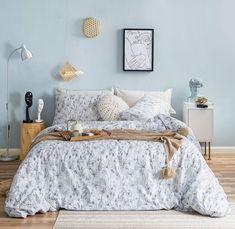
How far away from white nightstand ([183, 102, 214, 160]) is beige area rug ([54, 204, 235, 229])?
205cm

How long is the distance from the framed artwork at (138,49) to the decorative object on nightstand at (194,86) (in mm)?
575

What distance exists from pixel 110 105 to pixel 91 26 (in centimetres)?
120

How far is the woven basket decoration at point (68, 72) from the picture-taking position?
19.3 feet

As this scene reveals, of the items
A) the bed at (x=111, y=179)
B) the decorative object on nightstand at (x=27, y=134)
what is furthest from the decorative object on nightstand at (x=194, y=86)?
the bed at (x=111, y=179)

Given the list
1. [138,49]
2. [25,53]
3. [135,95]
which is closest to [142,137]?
[135,95]

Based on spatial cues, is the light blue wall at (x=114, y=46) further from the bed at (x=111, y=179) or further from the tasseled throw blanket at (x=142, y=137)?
the bed at (x=111, y=179)

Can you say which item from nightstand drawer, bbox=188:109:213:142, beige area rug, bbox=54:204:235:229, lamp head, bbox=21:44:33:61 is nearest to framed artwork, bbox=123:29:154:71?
nightstand drawer, bbox=188:109:213:142

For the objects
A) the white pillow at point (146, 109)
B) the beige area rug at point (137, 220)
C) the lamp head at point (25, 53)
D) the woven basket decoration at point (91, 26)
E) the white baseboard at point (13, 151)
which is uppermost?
the woven basket decoration at point (91, 26)

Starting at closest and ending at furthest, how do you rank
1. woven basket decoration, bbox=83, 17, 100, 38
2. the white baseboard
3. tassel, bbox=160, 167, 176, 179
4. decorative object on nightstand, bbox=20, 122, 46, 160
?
tassel, bbox=160, 167, 176, 179, decorative object on nightstand, bbox=20, 122, 46, 160, woven basket decoration, bbox=83, 17, 100, 38, the white baseboard

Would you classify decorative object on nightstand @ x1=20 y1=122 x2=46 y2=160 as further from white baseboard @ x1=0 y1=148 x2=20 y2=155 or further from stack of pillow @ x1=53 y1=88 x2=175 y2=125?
white baseboard @ x1=0 y1=148 x2=20 y2=155

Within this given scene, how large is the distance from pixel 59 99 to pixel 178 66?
1.66 m

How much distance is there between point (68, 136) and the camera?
4.08m

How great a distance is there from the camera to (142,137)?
3973 millimetres

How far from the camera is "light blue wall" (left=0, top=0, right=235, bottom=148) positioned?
5.87 m
